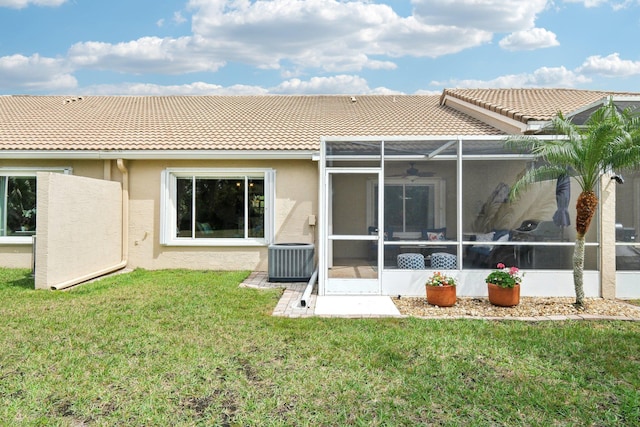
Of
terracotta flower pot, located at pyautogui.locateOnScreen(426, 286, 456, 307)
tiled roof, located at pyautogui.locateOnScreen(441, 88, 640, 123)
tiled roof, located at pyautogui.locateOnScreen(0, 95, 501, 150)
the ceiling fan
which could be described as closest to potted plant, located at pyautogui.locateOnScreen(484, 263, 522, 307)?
terracotta flower pot, located at pyautogui.locateOnScreen(426, 286, 456, 307)

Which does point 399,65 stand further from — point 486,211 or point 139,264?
point 139,264

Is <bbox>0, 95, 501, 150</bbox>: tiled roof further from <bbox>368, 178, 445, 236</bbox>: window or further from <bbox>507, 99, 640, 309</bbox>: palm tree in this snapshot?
<bbox>507, 99, 640, 309</bbox>: palm tree

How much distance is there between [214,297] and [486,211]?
599cm

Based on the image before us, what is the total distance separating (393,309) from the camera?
7.66 meters

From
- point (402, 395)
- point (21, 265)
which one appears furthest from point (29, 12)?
point (402, 395)

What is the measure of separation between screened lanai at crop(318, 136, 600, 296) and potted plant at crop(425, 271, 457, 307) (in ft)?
2.47

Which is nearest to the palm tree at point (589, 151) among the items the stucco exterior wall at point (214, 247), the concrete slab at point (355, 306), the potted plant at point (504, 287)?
the potted plant at point (504, 287)

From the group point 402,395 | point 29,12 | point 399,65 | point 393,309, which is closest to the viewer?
point 402,395

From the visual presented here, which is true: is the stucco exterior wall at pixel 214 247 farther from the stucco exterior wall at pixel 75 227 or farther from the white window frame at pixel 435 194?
the white window frame at pixel 435 194

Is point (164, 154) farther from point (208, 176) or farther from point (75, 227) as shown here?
point (75, 227)

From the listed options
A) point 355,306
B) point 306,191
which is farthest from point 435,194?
point 306,191

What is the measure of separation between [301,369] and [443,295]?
13.3ft

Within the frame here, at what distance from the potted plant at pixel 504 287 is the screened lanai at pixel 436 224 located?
2.22 feet

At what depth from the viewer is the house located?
8.80 m
